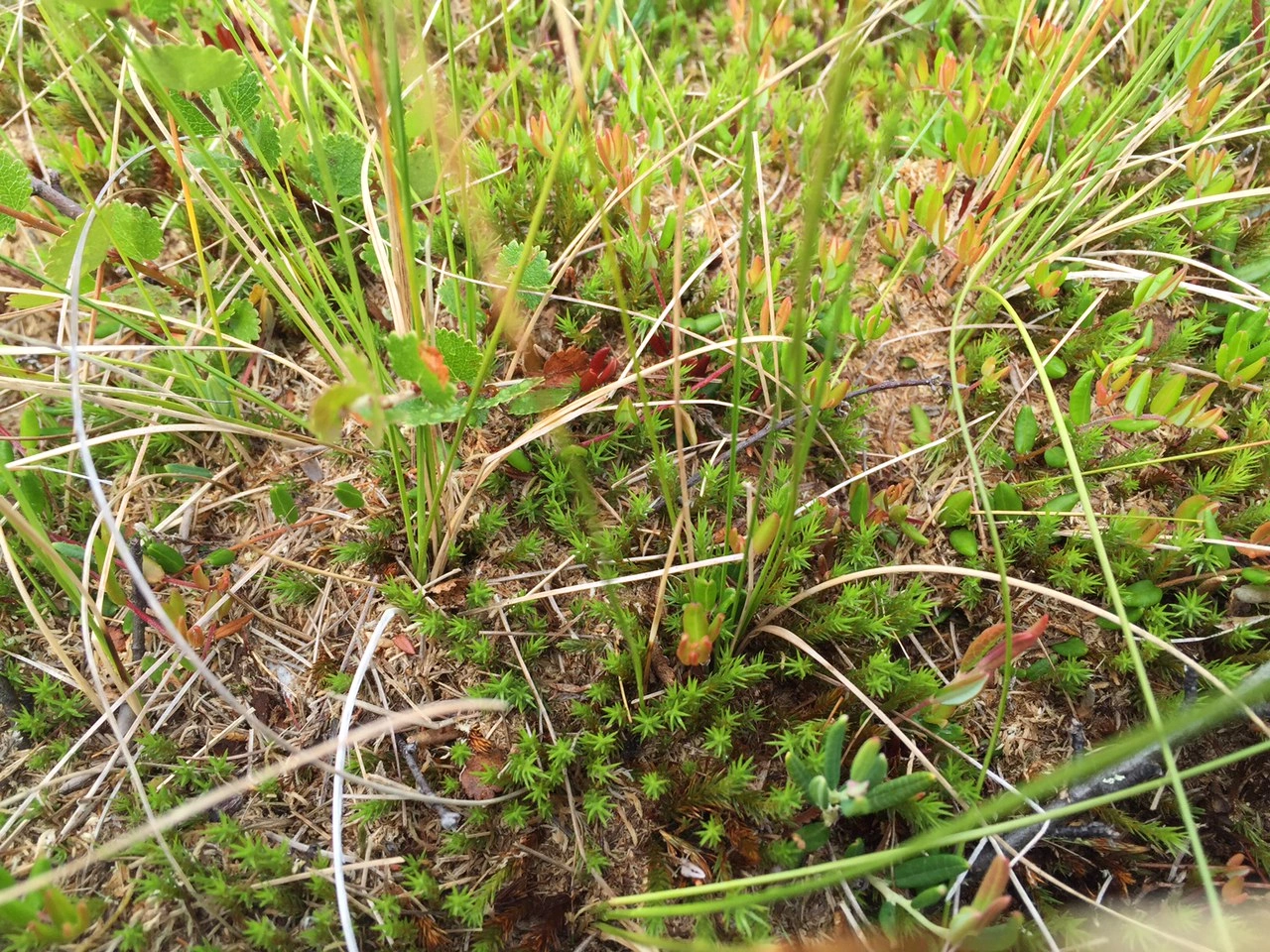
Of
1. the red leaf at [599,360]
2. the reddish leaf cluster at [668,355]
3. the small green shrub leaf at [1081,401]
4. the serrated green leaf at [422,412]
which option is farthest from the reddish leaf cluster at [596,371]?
the small green shrub leaf at [1081,401]

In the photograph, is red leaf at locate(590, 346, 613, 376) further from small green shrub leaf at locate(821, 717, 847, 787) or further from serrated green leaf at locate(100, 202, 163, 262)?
serrated green leaf at locate(100, 202, 163, 262)

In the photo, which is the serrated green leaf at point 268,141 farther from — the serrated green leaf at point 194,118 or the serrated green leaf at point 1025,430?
the serrated green leaf at point 1025,430

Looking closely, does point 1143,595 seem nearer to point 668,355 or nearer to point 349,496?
point 668,355

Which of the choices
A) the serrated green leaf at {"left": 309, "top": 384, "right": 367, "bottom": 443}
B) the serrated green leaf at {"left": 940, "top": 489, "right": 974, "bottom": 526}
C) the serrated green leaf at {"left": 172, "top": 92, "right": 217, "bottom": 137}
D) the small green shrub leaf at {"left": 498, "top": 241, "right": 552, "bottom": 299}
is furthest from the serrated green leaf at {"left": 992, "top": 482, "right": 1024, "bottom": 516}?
the serrated green leaf at {"left": 172, "top": 92, "right": 217, "bottom": 137}

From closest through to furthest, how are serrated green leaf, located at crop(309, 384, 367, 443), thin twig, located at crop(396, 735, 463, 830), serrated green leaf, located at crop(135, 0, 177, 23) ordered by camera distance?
1. serrated green leaf, located at crop(309, 384, 367, 443)
2. serrated green leaf, located at crop(135, 0, 177, 23)
3. thin twig, located at crop(396, 735, 463, 830)

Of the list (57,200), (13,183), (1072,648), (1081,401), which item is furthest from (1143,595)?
(57,200)
